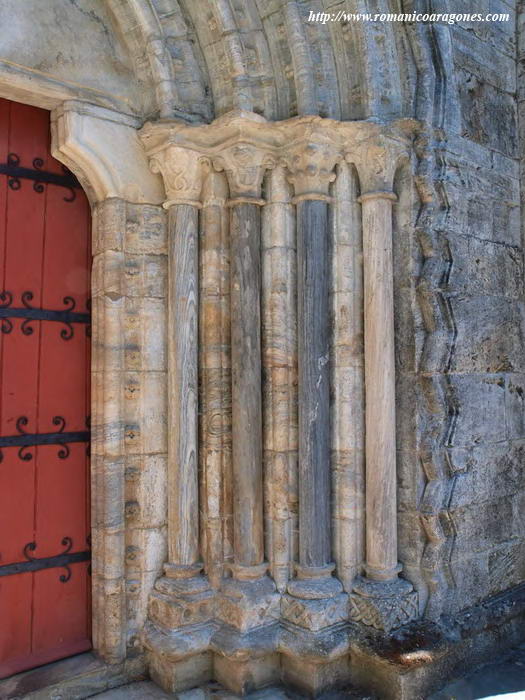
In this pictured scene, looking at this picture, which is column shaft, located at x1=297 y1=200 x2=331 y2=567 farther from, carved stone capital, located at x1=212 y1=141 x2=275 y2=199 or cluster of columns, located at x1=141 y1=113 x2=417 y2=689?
carved stone capital, located at x1=212 y1=141 x2=275 y2=199

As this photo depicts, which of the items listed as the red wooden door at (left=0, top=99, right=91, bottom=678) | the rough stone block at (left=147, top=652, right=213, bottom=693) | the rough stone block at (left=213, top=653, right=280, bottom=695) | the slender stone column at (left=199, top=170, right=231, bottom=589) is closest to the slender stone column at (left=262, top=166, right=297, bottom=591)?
the slender stone column at (left=199, top=170, right=231, bottom=589)

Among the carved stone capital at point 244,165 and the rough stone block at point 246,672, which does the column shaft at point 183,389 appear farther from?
the rough stone block at point 246,672

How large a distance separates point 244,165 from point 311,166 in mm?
283

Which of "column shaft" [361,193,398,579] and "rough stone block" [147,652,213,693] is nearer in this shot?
"rough stone block" [147,652,213,693]

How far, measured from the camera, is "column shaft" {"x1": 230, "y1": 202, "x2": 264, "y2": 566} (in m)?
2.65

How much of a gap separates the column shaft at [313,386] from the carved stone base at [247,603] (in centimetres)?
19

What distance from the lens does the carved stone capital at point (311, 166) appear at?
2.66m

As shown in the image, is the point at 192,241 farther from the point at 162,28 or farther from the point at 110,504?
the point at 110,504

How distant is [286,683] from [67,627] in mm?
935

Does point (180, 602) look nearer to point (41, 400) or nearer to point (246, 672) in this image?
point (246, 672)

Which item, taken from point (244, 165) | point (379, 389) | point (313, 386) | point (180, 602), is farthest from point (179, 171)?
point (180, 602)

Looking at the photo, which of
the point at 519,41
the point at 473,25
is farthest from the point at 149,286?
the point at 519,41

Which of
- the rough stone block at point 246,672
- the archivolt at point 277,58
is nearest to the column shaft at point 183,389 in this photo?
the rough stone block at point 246,672

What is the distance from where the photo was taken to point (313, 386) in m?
2.65
